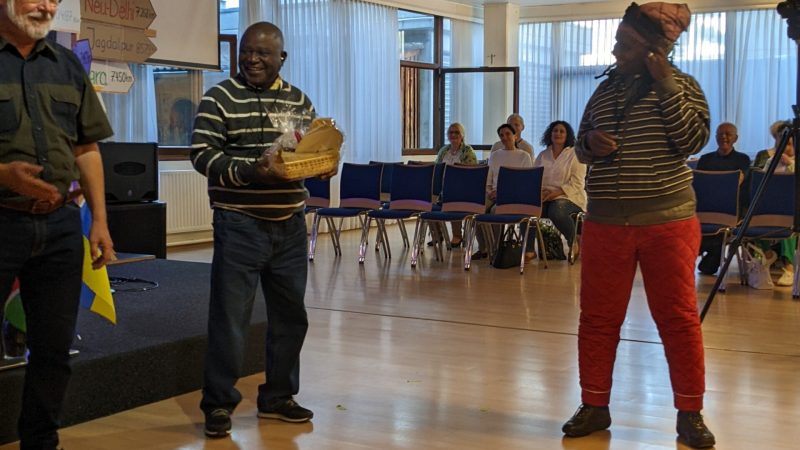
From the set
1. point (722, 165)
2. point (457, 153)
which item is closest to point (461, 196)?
point (457, 153)

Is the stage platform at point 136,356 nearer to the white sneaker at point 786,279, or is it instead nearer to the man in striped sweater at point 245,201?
the man in striped sweater at point 245,201

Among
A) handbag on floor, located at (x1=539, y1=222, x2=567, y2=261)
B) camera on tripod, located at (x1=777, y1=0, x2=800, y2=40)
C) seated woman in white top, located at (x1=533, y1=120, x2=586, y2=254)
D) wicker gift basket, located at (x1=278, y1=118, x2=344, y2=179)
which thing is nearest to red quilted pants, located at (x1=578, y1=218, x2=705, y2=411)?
wicker gift basket, located at (x1=278, y1=118, x2=344, y2=179)

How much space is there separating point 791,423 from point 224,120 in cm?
232

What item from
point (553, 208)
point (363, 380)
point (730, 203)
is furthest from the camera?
point (553, 208)

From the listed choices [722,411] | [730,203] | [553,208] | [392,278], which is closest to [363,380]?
[722,411]

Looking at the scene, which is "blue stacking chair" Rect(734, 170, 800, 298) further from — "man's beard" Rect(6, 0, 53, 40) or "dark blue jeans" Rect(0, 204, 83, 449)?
"man's beard" Rect(6, 0, 53, 40)

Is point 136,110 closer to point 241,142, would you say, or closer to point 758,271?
point 758,271

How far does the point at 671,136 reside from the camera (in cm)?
323

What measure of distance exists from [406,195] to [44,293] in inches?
252

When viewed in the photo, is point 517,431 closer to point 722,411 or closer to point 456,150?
point 722,411

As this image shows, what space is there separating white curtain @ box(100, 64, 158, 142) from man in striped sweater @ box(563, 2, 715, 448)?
23.0 feet

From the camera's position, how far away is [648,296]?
3338 millimetres

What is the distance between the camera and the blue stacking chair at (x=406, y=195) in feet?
28.9

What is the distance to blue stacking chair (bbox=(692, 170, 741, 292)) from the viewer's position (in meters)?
7.20
